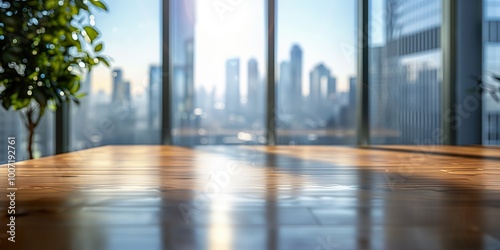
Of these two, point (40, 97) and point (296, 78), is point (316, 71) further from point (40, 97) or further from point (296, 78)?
point (40, 97)

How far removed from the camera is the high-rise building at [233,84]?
367 cm

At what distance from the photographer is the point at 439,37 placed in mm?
3932

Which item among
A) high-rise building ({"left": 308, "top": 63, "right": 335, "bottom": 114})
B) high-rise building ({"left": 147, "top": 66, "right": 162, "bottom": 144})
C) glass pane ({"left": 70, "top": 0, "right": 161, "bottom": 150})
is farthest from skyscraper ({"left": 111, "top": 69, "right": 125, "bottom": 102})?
high-rise building ({"left": 308, "top": 63, "right": 335, "bottom": 114})

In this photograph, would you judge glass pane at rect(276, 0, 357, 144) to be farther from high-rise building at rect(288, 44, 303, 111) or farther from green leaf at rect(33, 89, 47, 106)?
green leaf at rect(33, 89, 47, 106)

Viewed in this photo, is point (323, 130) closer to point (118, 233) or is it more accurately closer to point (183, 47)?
point (183, 47)

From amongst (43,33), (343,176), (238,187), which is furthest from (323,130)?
(238,187)

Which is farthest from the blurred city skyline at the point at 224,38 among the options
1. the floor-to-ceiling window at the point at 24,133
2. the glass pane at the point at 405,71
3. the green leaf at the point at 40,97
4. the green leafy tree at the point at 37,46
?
the green leaf at the point at 40,97

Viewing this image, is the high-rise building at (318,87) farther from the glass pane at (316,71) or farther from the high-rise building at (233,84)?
the high-rise building at (233,84)

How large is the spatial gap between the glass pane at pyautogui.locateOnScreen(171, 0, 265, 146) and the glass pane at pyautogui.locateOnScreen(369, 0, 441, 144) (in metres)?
0.84

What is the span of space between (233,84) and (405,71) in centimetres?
127

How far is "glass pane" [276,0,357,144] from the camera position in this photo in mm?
3732

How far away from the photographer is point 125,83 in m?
3.68

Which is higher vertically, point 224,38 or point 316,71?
point 224,38

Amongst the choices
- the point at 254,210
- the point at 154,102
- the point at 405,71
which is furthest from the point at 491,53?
the point at 254,210
